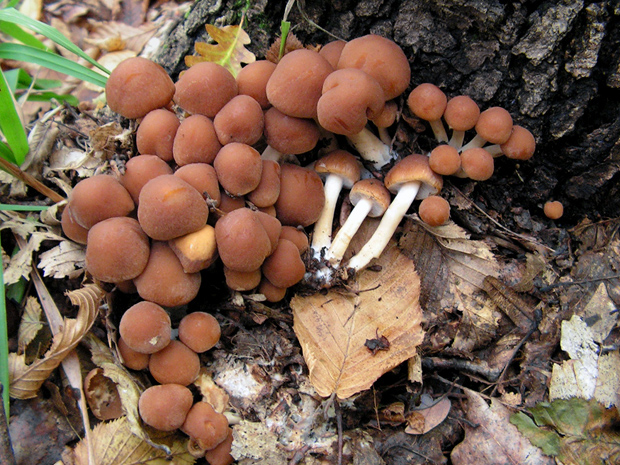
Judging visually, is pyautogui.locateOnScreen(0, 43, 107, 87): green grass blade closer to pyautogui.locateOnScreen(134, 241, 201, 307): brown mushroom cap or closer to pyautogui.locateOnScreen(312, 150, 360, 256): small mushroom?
pyautogui.locateOnScreen(134, 241, 201, 307): brown mushroom cap

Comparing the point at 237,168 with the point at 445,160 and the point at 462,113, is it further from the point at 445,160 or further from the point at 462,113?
the point at 462,113

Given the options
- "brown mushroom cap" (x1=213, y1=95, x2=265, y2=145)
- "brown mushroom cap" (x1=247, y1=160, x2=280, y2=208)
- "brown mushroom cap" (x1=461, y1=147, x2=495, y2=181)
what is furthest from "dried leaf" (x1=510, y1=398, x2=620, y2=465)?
"brown mushroom cap" (x1=213, y1=95, x2=265, y2=145)

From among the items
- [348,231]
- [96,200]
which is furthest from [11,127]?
[348,231]

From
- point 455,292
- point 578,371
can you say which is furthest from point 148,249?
point 578,371

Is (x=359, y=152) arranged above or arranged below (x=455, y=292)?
above

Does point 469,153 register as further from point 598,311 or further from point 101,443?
point 101,443

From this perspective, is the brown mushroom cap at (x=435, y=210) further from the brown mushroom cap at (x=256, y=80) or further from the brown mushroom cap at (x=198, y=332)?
the brown mushroom cap at (x=198, y=332)
